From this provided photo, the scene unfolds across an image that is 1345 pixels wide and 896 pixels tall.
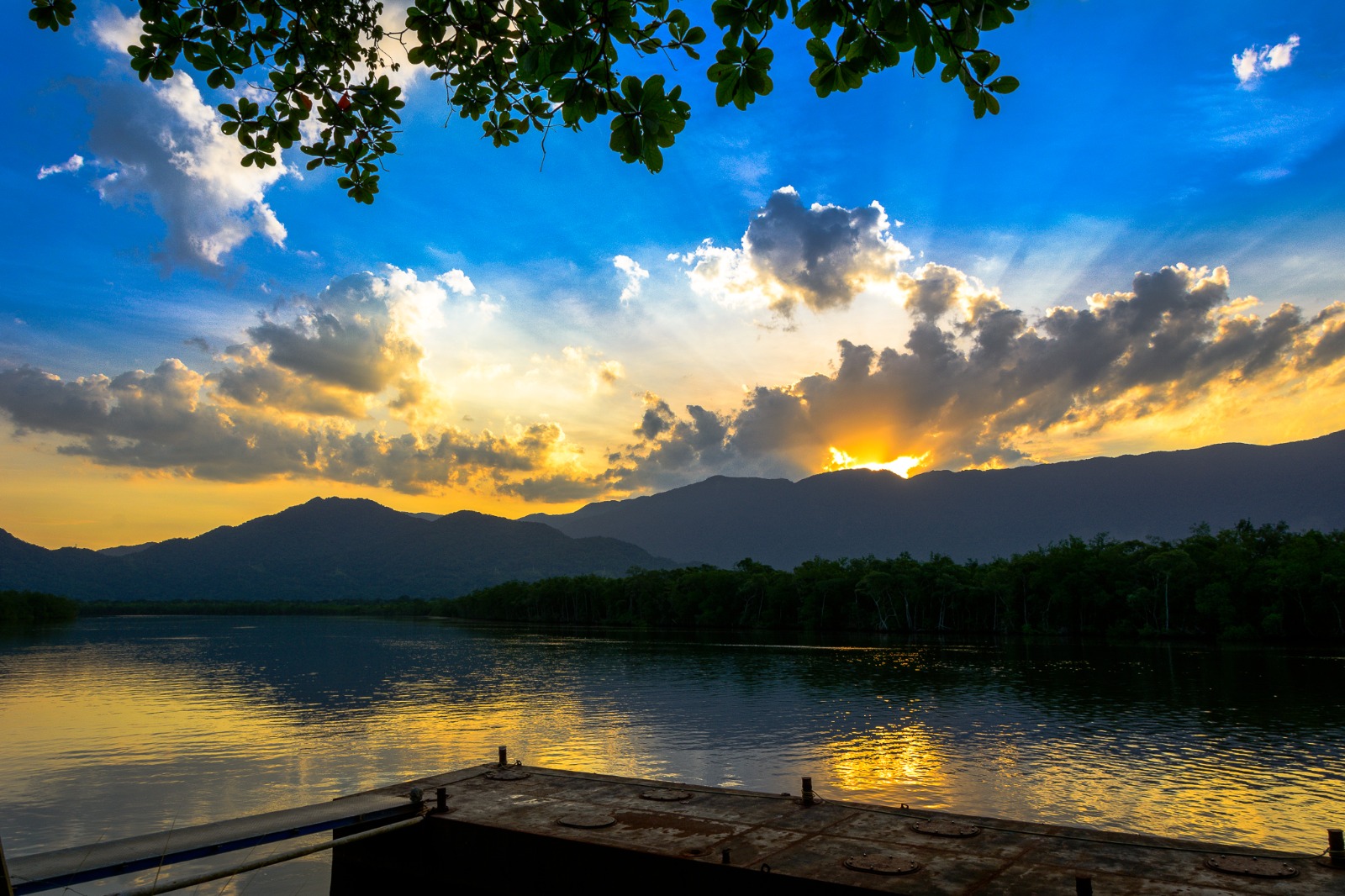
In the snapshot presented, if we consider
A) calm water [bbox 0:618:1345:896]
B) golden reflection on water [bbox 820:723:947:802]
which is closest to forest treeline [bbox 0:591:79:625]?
calm water [bbox 0:618:1345:896]

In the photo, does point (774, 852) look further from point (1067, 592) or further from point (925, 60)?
point (1067, 592)

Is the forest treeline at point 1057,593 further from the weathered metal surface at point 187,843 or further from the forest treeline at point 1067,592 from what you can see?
the weathered metal surface at point 187,843

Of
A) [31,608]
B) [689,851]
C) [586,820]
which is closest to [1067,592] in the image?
[586,820]

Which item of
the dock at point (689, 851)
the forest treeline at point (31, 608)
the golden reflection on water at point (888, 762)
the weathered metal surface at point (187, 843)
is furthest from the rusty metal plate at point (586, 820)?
the forest treeline at point (31, 608)

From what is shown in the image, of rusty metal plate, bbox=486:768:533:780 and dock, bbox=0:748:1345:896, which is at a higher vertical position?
dock, bbox=0:748:1345:896

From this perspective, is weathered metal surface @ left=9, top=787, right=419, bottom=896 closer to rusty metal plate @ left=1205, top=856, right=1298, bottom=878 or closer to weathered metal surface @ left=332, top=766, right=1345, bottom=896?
weathered metal surface @ left=332, top=766, right=1345, bottom=896

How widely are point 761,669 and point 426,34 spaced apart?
66.4 metres

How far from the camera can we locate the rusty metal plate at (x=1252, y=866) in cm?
1115

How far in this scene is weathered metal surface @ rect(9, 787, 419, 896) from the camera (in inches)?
448

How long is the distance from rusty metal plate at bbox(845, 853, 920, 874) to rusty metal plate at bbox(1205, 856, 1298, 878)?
179 inches

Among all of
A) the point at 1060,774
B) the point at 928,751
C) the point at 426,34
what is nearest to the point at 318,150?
the point at 426,34

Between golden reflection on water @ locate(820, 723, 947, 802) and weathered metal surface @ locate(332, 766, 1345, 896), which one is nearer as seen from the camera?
weathered metal surface @ locate(332, 766, 1345, 896)

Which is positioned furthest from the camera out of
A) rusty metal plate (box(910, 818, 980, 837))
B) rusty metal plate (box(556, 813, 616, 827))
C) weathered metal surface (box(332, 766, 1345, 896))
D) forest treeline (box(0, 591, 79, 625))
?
forest treeline (box(0, 591, 79, 625))

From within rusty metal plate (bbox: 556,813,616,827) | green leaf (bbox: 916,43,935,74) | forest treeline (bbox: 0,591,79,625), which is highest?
green leaf (bbox: 916,43,935,74)
